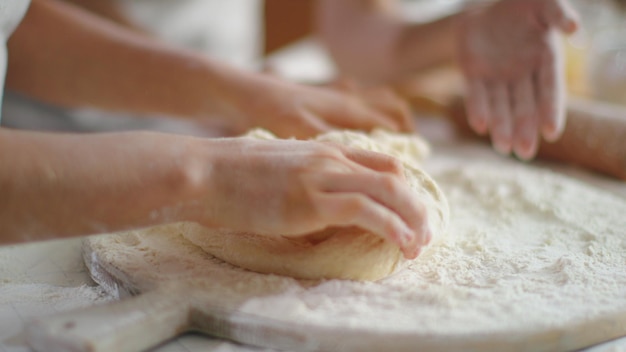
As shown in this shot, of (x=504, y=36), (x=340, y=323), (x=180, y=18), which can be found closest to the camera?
(x=340, y=323)

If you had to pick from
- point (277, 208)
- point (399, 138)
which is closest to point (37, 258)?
point (277, 208)

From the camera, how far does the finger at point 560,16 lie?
1.14m

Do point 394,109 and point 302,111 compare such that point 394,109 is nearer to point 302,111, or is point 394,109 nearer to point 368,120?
point 368,120

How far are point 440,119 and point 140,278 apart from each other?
3.89 feet

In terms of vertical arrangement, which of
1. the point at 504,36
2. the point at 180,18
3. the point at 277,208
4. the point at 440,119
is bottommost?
the point at 440,119

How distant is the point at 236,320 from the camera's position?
2.10 ft

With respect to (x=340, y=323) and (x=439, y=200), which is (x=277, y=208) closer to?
(x=340, y=323)

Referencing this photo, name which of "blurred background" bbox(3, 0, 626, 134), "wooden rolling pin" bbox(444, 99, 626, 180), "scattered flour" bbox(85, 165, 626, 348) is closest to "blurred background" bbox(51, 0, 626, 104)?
"blurred background" bbox(3, 0, 626, 134)

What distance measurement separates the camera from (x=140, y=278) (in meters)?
0.71

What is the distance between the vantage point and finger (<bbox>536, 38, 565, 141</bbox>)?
1.13 meters

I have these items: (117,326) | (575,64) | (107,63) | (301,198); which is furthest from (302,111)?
(575,64)

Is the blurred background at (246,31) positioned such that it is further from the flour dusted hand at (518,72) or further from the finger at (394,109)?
the finger at (394,109)

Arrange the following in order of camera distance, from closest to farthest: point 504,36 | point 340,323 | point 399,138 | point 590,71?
1. point 340,323
2. point 399,138
3. point 504,36
4. point 590,71

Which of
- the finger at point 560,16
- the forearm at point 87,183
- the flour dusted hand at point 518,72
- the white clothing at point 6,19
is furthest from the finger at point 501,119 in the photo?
the white clothing at point 6,19
